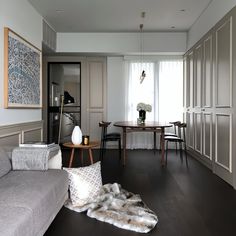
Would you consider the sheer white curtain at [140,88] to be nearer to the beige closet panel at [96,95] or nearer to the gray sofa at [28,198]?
the beige closet panel at [96,95]

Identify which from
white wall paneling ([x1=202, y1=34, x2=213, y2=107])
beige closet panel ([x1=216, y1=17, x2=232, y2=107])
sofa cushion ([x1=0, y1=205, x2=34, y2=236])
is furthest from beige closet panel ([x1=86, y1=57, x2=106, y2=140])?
sofa cushion ([x1=0, y1=205, x2=34, y2=236])

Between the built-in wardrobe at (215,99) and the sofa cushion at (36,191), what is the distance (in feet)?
7.74

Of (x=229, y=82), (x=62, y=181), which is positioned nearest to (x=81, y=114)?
(x=229, y=82)

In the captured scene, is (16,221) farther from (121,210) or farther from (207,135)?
(207,135)

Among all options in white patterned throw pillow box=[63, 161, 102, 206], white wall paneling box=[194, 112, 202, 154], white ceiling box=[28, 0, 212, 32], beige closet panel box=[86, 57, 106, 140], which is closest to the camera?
white patterned throw pillow box=[63, 161, 102, 206]

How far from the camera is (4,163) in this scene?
2.60 metres

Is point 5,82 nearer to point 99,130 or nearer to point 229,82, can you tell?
point 229,82

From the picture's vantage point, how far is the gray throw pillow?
253cm

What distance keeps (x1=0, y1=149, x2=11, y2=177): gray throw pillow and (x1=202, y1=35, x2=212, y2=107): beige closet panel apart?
3.35 meters

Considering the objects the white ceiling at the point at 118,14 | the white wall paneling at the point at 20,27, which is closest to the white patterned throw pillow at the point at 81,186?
the white wall paneling at the point at 20,27

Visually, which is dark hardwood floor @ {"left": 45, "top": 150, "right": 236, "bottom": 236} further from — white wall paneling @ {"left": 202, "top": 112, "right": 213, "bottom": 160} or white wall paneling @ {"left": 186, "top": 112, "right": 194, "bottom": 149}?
white wall paneling @ {"left": 186, "top": 112, "right": 194, "bottom": 149}

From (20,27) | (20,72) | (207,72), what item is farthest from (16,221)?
(207,72)

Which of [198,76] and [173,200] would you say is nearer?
[173,200]

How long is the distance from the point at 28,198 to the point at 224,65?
3.27m
